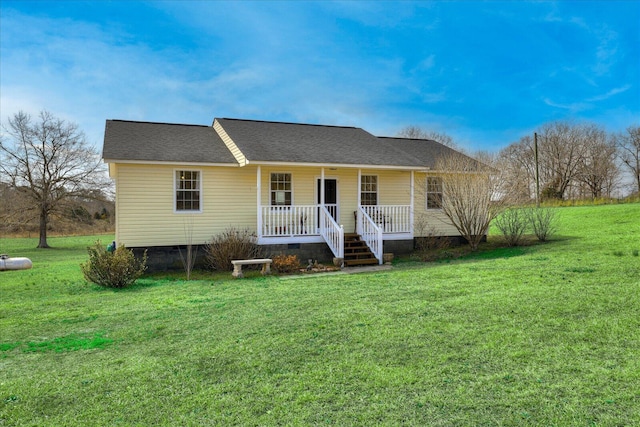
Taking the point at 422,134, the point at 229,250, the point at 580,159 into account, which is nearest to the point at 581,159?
the point at 580,159

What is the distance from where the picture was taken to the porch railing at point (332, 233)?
42.9 feet

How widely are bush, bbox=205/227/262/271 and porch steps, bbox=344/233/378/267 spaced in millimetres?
2916

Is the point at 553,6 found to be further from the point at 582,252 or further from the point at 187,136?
the point at 187,136

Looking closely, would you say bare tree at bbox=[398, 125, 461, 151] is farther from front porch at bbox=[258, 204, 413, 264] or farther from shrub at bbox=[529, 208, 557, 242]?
front porch at bbox=[258, 204, 413, 264]

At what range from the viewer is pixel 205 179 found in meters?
13.7

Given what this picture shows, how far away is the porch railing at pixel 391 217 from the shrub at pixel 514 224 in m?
3.58

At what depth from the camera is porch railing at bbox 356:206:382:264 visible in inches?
528

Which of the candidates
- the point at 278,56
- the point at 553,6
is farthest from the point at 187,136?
the point at 553,6

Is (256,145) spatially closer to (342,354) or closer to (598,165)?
(342,354)

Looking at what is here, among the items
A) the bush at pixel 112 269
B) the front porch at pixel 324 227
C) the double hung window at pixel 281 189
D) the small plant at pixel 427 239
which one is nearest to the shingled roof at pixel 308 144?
the double hung window at pixel 281 189

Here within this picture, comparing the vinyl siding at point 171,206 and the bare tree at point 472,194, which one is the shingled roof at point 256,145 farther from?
the bare tree at point 472,194

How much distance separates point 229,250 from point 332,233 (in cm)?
340

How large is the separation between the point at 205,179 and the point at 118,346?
8650 millimetres

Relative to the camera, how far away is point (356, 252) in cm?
1413
